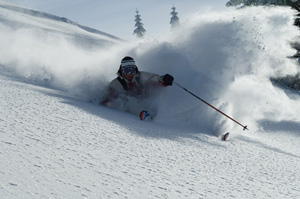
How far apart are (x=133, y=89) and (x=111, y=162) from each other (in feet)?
14.5

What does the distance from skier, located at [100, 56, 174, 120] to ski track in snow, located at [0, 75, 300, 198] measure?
1.75 metres

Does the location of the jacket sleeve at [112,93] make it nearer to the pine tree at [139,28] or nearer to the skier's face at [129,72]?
the skier's face at [129,72]

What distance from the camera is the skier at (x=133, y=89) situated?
20.1ft

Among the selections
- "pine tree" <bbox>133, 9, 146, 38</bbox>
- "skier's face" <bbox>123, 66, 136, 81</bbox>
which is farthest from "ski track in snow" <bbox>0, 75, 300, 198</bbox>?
"pine tree" <bbox>133, 9, 146, 38</bbox>

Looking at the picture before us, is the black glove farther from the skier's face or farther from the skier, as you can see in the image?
the skier's face

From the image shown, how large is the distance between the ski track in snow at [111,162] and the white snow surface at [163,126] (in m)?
0.01

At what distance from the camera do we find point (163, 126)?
5215 mm

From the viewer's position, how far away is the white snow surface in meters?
2.08

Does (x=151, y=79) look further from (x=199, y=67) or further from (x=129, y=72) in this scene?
(x=199, y=67)

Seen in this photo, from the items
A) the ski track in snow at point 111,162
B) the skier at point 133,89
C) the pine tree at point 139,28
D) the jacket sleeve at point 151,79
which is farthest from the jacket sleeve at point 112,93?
the pine tree at point 139,28

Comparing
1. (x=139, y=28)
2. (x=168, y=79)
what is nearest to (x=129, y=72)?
(x=168, y=79)

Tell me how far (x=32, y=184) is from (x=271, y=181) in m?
2.75

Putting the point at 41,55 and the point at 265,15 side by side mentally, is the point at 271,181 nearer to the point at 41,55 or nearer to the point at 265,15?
the point at 265,15

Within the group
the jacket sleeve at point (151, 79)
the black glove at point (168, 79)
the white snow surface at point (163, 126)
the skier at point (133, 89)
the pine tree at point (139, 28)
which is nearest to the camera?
the white snow surface at point (163, 126)
